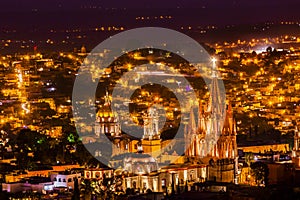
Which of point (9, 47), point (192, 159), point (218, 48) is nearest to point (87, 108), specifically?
point (192, 159)

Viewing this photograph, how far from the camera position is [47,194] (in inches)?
1006

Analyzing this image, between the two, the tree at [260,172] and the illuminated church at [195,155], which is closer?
the tree at [260,172]

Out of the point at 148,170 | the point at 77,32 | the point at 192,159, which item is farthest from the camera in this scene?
the point at 77,32

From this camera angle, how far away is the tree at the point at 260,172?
25172 millimetres

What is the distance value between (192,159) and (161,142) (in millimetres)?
1772

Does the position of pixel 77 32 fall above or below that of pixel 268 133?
above

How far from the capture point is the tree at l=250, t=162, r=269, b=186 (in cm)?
2517

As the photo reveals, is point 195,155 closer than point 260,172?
No

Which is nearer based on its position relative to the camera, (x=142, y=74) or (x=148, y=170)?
(x=148, y=170)

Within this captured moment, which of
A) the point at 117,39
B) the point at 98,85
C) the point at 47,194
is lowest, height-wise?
the point at 47,194

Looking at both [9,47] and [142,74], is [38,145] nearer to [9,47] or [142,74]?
[142,74]

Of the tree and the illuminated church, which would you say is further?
the illuminated church

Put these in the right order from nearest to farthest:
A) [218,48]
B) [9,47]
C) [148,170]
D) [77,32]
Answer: [148,170], [218,48], [9,47], [77,32]

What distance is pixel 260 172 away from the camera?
25625 millimetres
